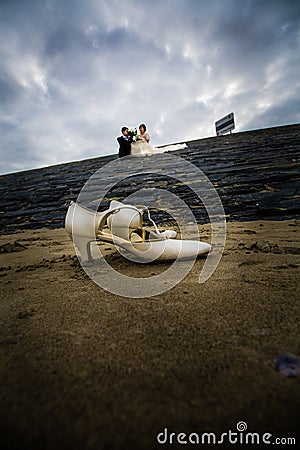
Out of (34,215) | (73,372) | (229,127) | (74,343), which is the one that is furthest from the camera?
(229,127)

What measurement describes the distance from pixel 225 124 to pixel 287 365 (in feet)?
42.6

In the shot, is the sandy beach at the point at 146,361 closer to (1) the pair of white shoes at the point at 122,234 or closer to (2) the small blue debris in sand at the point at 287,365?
(2) the small blue debris in sand at the point at 287,365

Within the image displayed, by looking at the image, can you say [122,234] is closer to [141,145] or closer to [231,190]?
[231,190]

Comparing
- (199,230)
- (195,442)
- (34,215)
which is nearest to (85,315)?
(195,442)

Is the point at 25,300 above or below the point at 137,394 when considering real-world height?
above

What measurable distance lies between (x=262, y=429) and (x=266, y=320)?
372 millimetres

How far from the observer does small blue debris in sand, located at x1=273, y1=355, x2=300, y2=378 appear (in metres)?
0.52

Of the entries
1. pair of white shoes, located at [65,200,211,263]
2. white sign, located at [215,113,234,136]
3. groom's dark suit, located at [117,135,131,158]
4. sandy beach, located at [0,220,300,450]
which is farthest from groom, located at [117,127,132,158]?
white sign, located at [215,113,234,136]

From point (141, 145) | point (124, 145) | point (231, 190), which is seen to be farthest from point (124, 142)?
point (231, 190)

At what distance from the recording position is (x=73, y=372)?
0.56 metres

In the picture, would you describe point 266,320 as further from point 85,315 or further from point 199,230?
point 199,230

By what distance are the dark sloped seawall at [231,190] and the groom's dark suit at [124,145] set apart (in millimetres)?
1617

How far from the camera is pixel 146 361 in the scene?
587 mm

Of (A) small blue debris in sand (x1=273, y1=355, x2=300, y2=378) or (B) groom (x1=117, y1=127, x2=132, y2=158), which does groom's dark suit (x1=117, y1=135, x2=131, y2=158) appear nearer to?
(B) groom (x1=117, y1=127, x2=132, y2=158)
